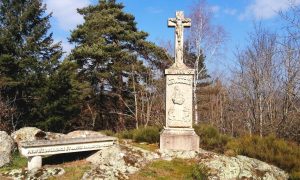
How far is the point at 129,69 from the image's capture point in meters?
24.3

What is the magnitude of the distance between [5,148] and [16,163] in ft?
2.15

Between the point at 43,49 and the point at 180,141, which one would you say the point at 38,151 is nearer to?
the point at 180,141

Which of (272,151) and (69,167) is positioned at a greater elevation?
(272,151)

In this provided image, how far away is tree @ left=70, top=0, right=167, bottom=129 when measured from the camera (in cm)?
2394

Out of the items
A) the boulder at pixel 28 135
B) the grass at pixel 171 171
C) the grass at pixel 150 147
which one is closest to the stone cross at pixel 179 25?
the grass at pixel 150 147

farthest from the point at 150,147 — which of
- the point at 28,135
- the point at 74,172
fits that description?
the point at 28,135

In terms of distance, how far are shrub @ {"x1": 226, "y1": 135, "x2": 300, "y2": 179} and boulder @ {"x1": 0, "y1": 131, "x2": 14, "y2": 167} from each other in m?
6.67

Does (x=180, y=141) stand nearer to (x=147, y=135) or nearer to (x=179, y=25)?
(x=147, y=135)

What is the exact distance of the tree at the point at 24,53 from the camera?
22.3 m

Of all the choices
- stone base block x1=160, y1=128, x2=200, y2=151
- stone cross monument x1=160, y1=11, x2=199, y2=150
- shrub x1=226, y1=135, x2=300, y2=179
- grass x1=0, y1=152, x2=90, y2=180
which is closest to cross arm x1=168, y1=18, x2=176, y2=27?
stone cross monument x1=160, y1=11, x2=199, y2=150

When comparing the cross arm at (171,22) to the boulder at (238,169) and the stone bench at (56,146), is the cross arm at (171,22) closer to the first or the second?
the stone bench at (56,146)

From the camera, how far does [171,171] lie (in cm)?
870

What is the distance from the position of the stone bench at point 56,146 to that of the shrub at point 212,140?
10.1ft

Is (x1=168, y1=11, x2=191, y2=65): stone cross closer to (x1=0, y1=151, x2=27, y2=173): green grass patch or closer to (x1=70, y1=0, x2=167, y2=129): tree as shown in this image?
(x1=0, y1=151, x2=27, y2=173): green grass patch
